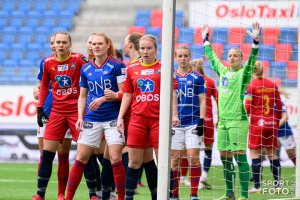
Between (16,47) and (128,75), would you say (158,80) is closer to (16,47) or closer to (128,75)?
(128,75)

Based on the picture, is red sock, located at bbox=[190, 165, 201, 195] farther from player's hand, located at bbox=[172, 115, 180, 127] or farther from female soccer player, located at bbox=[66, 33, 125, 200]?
player's hand, located at bbox=[172, 115, 180, 127]

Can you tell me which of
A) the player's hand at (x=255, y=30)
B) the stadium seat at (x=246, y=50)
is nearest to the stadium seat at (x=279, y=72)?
the stadium seat at (x=246, y=50)

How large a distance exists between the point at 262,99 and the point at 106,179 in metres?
3.88

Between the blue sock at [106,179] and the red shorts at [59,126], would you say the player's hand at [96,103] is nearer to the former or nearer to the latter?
the red shorts at [59,126]

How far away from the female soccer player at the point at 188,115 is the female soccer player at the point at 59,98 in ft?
4.62

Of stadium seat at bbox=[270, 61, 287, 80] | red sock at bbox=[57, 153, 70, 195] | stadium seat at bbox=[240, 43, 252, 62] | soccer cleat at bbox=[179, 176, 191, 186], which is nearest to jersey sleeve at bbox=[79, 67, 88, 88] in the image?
red sock at bbox=[57, 153, 70, 195]

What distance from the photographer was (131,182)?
28.8 ft

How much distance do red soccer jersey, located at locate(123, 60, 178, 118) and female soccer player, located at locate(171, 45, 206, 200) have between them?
1479mm

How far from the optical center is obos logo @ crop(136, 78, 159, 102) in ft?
28.9

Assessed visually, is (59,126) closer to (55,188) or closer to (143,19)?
(55,188)

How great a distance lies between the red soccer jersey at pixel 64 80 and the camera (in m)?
9.66

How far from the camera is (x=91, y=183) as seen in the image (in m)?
9.85

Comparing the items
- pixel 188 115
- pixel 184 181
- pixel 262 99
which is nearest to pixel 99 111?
pixel 188 115

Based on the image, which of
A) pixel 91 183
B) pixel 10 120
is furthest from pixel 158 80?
pixel 10 120
